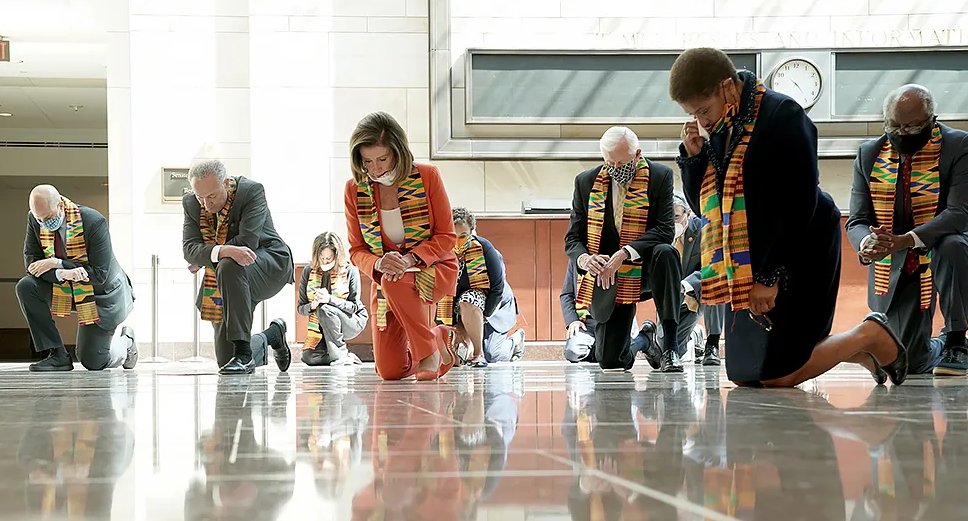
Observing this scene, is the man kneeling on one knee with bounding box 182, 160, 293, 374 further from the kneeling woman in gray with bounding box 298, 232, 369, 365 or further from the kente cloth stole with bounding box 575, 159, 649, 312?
the kneeling woman in gray with bounding box 298, 232, 369, 365

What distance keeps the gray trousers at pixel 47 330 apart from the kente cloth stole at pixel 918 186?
5275 mm

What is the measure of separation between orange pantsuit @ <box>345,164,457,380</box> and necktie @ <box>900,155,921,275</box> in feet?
6.43

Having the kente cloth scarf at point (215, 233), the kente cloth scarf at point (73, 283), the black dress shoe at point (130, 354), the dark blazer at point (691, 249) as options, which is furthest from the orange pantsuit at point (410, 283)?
the black dress shoe at point (130, 354)

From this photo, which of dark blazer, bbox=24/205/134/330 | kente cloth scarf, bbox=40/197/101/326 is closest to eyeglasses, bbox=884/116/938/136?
dark blazer, bbox=24/205/134/330

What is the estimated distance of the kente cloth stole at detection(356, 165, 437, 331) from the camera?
480cm

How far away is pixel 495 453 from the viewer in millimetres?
1613

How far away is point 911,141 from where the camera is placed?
189 inches

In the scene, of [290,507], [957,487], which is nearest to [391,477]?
[290,507]

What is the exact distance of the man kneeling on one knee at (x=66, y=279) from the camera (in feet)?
24.6

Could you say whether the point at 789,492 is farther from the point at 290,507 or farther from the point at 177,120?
the point at 177,120

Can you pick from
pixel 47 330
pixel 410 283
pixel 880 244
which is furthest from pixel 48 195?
pixel 880 244

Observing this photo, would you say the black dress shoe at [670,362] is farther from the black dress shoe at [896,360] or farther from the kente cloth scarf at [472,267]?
the kente cloth scarf at [472,267]

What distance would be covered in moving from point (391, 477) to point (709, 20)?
35.0 feet

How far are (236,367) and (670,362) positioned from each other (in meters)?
2.27
